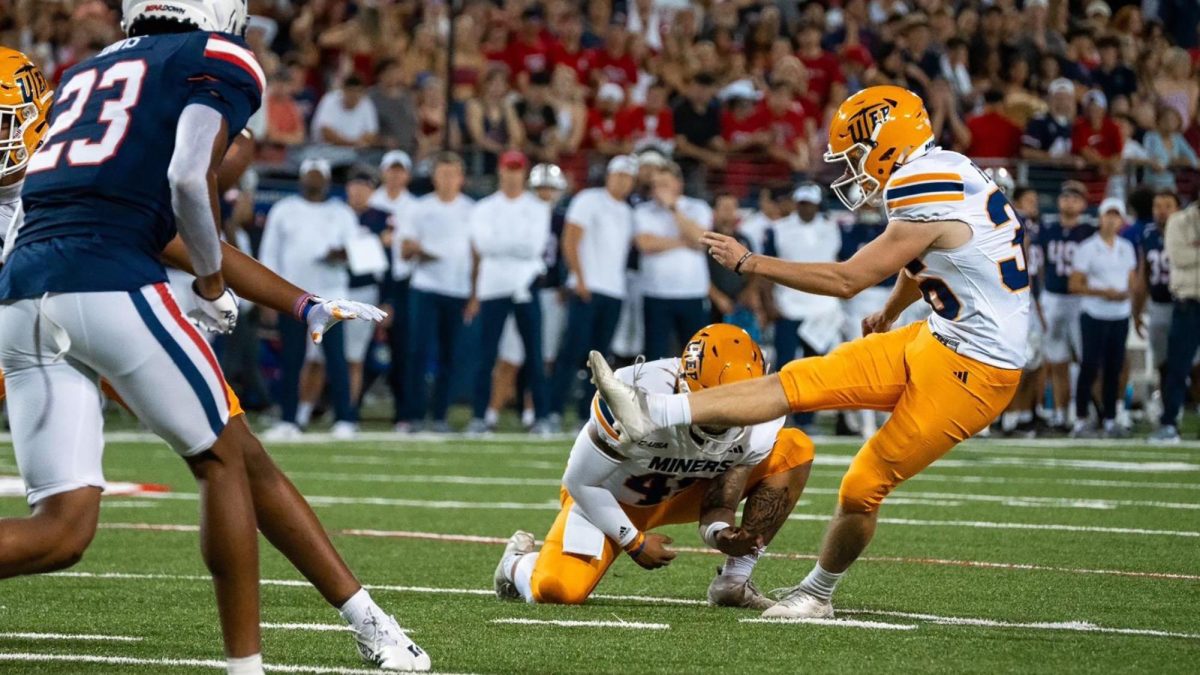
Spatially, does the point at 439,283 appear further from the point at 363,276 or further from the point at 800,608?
the point at 800,608

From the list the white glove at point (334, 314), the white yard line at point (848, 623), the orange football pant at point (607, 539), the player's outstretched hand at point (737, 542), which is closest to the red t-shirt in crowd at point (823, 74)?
the orange football pant at point (607, 539)

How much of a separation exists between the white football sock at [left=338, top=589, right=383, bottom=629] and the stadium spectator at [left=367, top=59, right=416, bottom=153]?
10398 millimetres

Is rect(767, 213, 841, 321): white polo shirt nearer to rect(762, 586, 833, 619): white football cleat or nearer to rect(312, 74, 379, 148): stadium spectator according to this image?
rect(312, 74, 379, 148): stadium spectator

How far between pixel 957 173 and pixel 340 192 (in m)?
9.21

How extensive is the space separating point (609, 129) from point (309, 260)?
3.65m

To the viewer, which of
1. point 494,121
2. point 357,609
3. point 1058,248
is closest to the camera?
point 357,609

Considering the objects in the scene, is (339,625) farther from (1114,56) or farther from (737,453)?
(1114,56)

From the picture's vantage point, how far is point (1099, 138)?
15.9 m

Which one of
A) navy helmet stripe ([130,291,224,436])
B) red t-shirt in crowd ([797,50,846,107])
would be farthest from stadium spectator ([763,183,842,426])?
navy helmet stripe ([130,291,224,436])

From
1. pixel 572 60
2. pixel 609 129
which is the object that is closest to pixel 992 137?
pixel 609 129

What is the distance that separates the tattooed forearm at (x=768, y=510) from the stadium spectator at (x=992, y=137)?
10.3 metres

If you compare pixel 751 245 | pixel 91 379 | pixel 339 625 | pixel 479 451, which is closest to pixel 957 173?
pixel 339 625

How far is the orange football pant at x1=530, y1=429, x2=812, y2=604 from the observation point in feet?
18.5

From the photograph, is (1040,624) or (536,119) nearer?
(1040,624)
